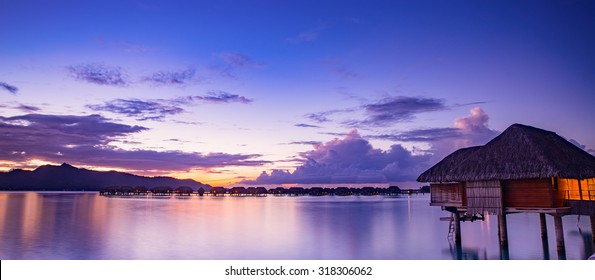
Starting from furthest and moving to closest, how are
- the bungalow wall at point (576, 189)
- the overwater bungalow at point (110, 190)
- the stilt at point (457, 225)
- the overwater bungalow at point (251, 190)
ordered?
the overwater bungalow at point (251, 190) → the overwater bungalow at point (110, 190) → the stilt at point (457, 225) → the bungalow wall at point (576, 189)

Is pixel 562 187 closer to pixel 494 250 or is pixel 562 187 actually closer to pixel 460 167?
pixel 460 167

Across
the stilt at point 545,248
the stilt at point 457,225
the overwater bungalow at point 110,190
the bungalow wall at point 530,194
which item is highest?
the overwater bungalow at point 110,190

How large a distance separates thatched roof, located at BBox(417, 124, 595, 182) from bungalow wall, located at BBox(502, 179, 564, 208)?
0.48 meters

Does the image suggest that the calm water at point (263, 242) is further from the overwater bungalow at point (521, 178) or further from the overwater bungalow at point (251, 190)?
the overwater bungalow at point (251, 190)

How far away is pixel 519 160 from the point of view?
1513cm

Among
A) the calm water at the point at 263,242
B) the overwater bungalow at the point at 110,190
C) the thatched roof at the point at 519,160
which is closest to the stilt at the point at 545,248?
the calm water at the point at 263,242

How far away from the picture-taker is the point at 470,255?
1742 cm

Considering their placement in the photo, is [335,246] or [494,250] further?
[335,246]

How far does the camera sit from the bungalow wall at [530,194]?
14414 millimetres

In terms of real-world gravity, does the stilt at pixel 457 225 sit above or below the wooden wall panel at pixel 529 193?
below
